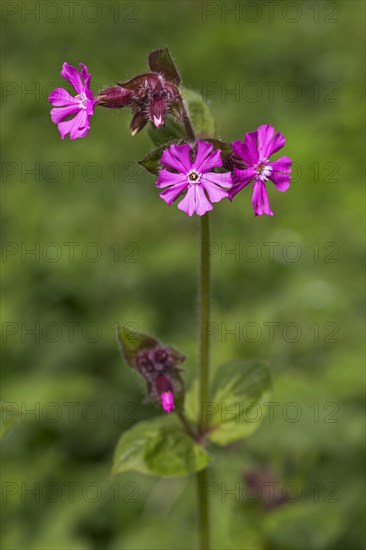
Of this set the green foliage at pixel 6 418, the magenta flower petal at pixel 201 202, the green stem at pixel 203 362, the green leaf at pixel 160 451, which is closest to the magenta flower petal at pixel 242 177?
the magenta flower petal at pixel 201 202

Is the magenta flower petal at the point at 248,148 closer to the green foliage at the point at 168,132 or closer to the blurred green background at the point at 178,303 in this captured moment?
the green foliage at the point at 168,132

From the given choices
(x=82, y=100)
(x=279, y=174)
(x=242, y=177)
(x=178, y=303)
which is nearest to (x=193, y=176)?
(x=242, y=177)

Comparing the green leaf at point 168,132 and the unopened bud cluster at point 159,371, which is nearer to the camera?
the green leaf at point 168,132

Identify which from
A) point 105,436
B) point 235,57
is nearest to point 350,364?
point 105,436

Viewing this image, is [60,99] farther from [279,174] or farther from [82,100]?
[279,174]

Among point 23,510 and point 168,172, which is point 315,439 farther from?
point 168,172

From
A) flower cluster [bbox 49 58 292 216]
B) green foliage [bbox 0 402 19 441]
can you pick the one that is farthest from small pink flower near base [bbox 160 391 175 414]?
flower cluster [bbox 49 58 292 216]
